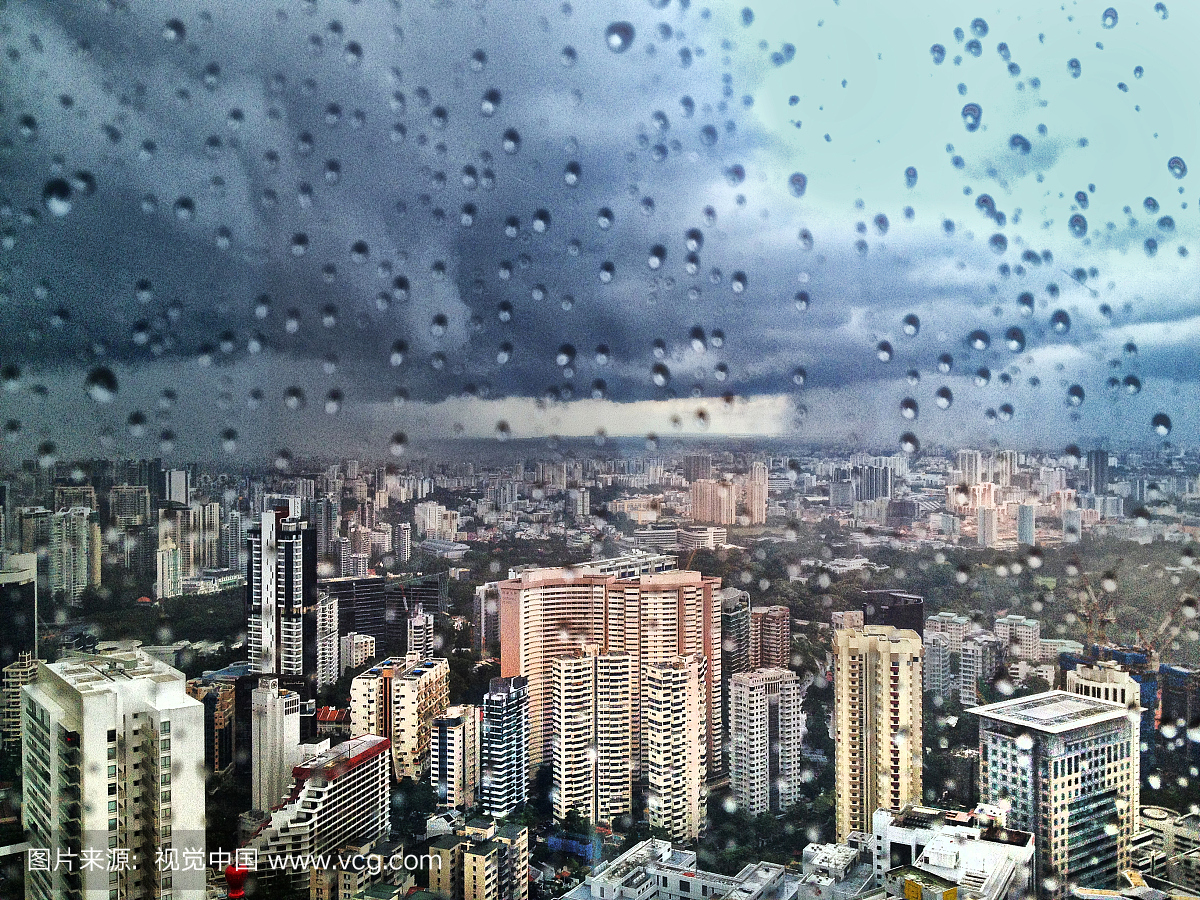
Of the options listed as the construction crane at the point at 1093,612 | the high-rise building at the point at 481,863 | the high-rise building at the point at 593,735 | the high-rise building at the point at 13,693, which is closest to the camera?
the high-rise building at the point at 13,693

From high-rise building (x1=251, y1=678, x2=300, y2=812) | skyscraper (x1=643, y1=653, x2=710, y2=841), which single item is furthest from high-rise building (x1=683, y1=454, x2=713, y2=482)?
high-rise building (x1=251, y1=678, x2=300, y2=812)

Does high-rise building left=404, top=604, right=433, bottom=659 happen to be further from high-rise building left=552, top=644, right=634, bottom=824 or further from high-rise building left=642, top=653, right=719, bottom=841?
high-rise building left=642, top=653, right=719, bottom=841

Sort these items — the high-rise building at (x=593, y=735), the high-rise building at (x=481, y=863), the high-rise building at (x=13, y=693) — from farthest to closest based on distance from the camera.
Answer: the high-rise building at (x=593, y=735) → the high-rise building at (x=481, y=863) → the high-rise building at (x=13, y=693)

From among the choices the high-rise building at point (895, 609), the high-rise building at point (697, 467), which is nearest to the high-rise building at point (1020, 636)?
the high-rise building at point (895, 609)

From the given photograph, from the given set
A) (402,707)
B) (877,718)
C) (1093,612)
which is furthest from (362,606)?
(1093,612)

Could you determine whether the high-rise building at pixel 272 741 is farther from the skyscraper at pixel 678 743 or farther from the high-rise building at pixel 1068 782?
the high-rise building at pixel 1068 782
